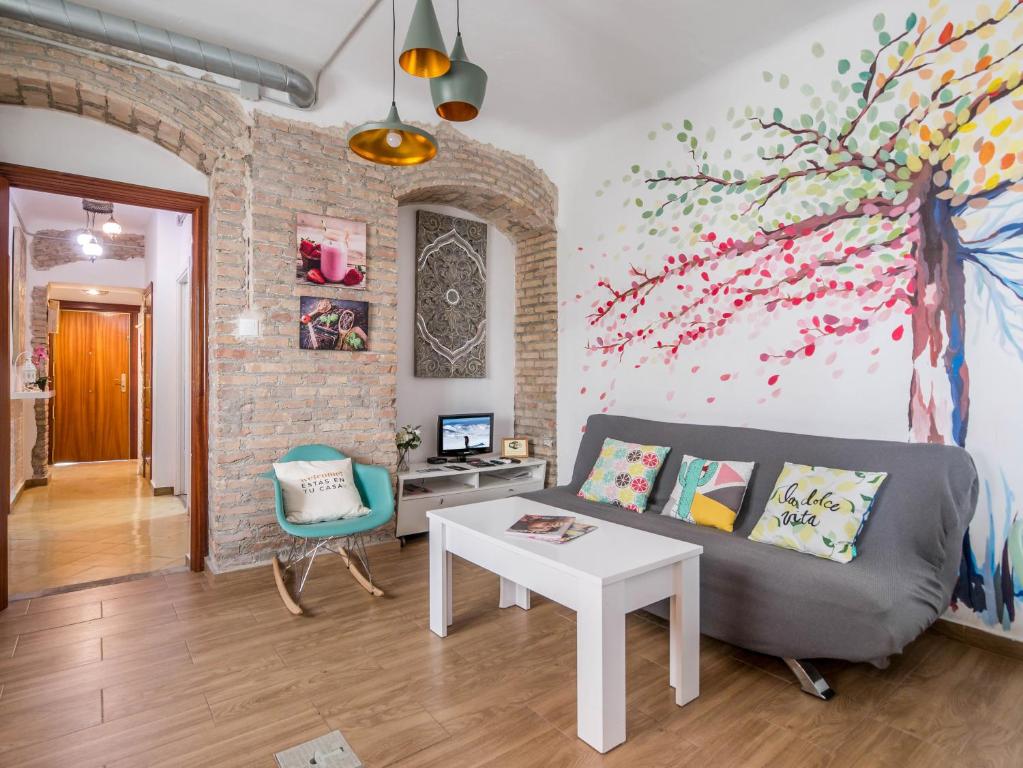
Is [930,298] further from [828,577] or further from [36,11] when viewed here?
[36,11]

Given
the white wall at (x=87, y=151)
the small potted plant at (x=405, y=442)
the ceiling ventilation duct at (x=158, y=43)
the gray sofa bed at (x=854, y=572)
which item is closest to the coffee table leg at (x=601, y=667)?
the gray sofa bed at (x=854, y=572)

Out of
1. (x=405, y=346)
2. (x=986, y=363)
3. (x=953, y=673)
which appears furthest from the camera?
(x=405, y=346)

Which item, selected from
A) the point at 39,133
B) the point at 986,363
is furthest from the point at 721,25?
the point at 39,133

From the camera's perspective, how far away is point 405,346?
15.1 feet

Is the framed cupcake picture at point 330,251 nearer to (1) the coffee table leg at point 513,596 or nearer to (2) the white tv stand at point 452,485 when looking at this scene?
(2) the white tv stand at point 452,485

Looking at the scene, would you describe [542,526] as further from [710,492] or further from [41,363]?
[41,363]

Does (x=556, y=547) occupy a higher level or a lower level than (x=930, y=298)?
lower

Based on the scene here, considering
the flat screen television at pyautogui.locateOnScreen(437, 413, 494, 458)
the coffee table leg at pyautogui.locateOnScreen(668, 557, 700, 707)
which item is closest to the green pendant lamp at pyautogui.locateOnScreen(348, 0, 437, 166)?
the coffee table leg at pyautogui.locateOnScreen(668, 557, 700, 707)

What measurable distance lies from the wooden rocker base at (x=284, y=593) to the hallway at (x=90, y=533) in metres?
0.79

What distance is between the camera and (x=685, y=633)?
2135 millimetres

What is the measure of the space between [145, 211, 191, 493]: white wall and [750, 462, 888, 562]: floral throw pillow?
537cm

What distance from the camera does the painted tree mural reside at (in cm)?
259

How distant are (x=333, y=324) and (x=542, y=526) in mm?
2107

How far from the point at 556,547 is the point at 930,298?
2204mm
